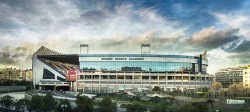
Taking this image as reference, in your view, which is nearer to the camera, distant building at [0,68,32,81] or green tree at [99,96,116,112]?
green tree at [99,96,116,112]

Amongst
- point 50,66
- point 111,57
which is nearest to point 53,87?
point 50,66

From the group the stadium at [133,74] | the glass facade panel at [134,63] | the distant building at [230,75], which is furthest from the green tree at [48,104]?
the distant building at [230,75]

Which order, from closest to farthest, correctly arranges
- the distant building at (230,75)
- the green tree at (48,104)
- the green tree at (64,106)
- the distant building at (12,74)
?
1. the green tree at (64,106)
2. the green tree at (48,104)
3. the distant building at (230,75)
4. the distant building at (12,74)

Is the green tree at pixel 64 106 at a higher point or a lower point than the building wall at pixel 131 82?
lower

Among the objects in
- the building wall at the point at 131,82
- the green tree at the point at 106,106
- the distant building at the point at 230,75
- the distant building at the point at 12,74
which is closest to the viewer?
the green tree at the point at 106,106

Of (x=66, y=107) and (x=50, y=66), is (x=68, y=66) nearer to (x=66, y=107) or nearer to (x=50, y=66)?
(x=50, y=66)

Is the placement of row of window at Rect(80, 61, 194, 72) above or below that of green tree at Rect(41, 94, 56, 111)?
above

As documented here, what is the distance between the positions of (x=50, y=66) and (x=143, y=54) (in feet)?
83.1

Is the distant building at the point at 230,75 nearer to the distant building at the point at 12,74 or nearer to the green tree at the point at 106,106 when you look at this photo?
the green tree at the point at 106,106

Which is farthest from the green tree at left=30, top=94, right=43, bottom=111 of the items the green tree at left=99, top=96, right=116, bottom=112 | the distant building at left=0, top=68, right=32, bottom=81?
the distant building at left=0, top=68, right=32, bottom=81

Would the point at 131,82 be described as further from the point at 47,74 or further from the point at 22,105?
the point at 22,105

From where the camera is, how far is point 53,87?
98.9m

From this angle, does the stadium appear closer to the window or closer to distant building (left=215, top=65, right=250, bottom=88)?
the window

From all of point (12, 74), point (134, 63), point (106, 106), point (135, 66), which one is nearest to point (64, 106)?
point (106, 106)
